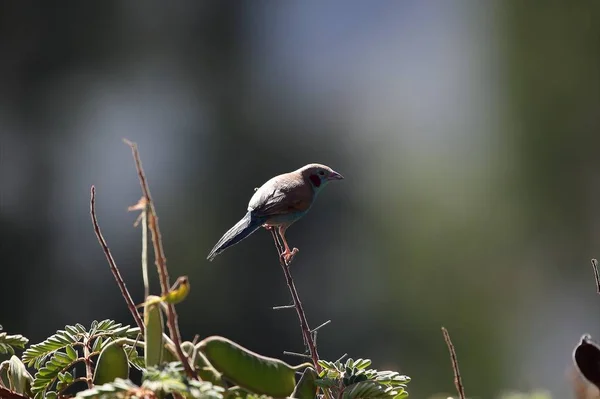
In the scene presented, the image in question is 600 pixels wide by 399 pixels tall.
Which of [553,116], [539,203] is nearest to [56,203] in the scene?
[539,203]

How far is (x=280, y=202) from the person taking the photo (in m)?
2.99

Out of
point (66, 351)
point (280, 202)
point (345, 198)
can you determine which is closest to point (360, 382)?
point (66, 351)

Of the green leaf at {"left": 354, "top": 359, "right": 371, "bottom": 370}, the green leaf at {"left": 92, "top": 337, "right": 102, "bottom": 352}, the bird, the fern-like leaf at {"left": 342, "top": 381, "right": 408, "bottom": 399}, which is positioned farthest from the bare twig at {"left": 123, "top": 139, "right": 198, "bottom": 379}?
the bird

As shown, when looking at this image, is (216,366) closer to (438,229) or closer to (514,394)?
(514,394)

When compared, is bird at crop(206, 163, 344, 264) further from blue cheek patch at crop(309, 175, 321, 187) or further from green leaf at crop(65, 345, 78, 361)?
green leaf at crop(65, 345, 78, 361)

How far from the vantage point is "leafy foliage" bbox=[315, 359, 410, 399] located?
119 centimetres

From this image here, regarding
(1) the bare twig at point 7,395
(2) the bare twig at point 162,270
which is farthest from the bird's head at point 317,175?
(2) the bare twig at point 162,270

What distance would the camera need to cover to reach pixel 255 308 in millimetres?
12469

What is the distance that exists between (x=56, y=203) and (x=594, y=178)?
1292cm

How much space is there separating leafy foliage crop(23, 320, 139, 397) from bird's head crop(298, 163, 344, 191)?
2.03 metres

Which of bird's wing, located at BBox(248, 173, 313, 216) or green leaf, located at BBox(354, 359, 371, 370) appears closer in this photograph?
green leaf, located at BBox(354, 359, 371, 370)

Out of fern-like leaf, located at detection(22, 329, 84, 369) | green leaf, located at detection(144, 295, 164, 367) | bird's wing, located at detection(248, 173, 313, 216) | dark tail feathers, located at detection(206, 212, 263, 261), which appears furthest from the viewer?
bird's wing, located at detection(248, 173, 313, 216)

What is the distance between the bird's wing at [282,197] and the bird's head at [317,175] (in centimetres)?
6

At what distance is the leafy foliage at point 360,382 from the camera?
3.90 ft
